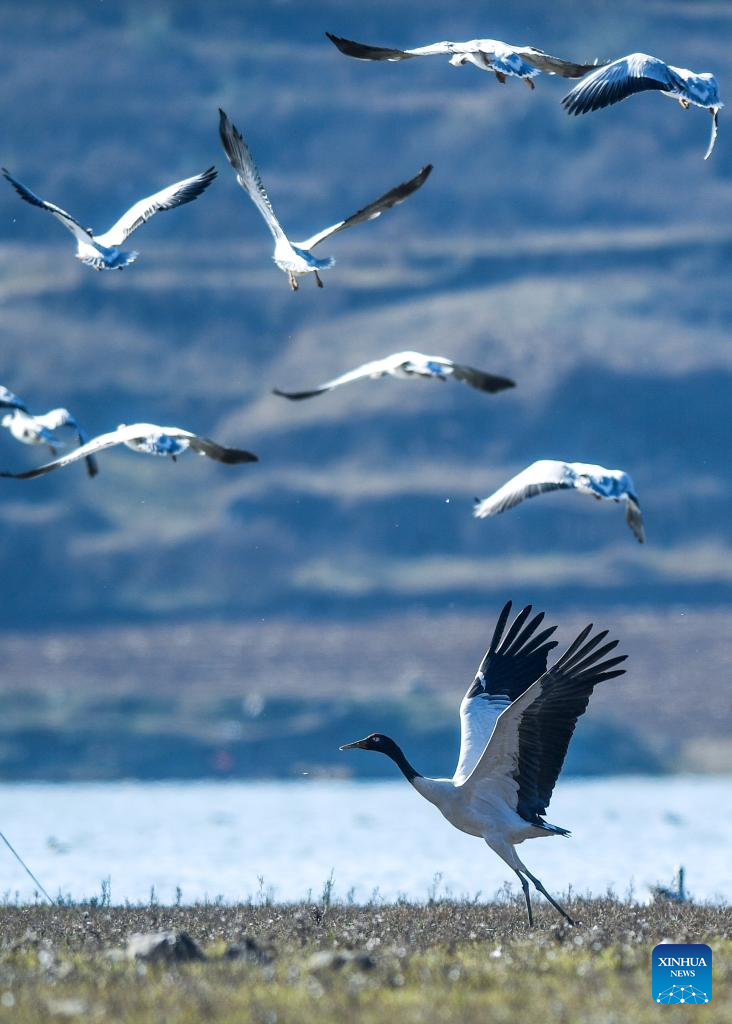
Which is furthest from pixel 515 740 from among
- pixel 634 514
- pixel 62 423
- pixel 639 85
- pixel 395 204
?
pixel 639 85

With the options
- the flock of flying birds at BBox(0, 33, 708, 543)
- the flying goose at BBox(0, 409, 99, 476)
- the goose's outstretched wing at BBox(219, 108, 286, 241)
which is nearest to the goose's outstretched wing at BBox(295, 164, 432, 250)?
the flock of flying birds at BBox(0, 33, 708, 543)

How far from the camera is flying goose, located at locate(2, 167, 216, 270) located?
18203mm

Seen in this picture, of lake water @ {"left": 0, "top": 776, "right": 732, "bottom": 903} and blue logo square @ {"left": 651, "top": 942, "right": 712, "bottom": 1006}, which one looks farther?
lake water @ {"left": 0, "top": 776, "right": 732, "bottom": 903}

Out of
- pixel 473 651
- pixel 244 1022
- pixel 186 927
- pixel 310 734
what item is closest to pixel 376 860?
pixel 186 927

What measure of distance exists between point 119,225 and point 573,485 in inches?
256

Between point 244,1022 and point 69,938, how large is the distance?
18.6 feet

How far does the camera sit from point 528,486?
1600cm

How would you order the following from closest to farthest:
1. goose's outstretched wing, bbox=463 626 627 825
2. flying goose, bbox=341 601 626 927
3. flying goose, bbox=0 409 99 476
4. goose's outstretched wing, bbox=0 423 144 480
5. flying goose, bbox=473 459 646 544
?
flying goose, bbox=473 459 646 544, goose's outstretched wing, bbox=463 626 627 825, flying goose, bbox=341 601 626 927, goose's outstretched wing, bbox=0 423 144 480, flying goose, bbox=0 409 99 476

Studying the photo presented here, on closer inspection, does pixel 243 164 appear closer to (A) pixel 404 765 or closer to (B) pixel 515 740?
(B) pixel 515 740

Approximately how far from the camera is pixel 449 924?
667 inches

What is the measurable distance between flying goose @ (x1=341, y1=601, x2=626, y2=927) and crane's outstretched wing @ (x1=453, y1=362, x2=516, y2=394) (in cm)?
237

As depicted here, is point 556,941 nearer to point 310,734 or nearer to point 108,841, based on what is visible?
point 108,841

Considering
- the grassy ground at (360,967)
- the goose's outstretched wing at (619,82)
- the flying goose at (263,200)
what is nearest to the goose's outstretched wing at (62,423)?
the flying goose at (263,200)

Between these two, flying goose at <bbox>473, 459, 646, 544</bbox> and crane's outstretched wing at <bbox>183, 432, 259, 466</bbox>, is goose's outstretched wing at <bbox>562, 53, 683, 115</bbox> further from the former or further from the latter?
Answer: crane's outstretched wing at <bbox>183, 432, 259, 466</bbox>
